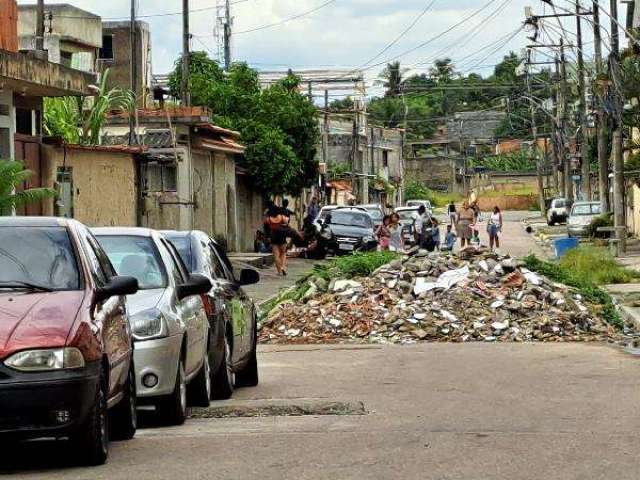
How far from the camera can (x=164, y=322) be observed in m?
12.2

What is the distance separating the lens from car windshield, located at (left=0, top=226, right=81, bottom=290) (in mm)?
10219

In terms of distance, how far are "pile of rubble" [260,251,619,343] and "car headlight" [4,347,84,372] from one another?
1527 centimetres

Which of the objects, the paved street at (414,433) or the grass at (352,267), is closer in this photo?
the paved street at (414,433)

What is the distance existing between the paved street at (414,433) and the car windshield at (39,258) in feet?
3.82

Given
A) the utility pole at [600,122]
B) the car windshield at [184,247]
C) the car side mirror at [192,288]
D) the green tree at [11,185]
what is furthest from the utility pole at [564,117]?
the car side mirror at [192,288]

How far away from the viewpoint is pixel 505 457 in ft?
Result: 32.3

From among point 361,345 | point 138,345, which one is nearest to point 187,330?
point 138,345

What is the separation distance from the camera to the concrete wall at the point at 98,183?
104 ft

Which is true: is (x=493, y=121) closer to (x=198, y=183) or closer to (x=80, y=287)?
(x=198, y=183)

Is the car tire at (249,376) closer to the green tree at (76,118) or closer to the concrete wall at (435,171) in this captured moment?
the green tree at (76,118)

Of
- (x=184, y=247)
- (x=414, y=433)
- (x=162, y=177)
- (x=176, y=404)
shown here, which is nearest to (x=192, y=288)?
(x=176, y=404)

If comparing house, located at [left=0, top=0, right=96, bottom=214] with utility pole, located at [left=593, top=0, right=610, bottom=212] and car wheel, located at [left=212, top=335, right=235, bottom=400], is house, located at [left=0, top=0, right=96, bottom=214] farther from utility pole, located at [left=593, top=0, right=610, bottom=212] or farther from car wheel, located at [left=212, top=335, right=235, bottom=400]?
utility pole, located at [left=593, top=0, right=610, bottom=212]

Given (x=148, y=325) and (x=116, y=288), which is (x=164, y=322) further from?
(x=116, y=288)

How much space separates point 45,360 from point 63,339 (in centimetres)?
17
